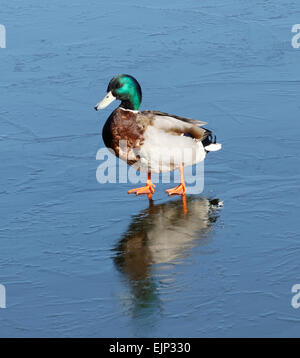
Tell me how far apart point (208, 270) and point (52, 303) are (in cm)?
91

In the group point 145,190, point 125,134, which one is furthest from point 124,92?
point 145,190

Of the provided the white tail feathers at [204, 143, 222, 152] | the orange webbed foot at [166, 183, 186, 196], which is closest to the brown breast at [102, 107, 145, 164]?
the orange webbed foot at [166, 183, 186, 196]

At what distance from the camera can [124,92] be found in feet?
18.9

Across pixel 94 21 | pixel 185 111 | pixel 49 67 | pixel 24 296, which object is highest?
→ pixel 94 21

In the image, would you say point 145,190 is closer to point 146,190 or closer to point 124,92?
point 146,190

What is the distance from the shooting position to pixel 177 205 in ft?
18.3

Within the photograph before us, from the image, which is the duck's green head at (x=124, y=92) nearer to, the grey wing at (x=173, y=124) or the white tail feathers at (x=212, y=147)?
the grey wing at (x=173, y=124)

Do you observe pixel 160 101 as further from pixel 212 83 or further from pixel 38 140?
pixel 38 140

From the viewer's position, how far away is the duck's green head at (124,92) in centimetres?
574

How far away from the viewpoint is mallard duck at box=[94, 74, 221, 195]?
18.3 ft

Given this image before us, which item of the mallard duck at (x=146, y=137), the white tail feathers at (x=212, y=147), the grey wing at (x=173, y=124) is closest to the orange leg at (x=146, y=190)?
the mallard duck at (x=146, y=137)

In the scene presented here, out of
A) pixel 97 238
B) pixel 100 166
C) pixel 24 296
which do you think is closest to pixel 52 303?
pixel 24 296

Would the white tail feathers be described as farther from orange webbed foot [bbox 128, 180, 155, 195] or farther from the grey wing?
orange webbed foot [bbox 128, 180, 155, 195]

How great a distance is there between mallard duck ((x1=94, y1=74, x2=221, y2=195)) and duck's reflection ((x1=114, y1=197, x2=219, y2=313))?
0.90ft
